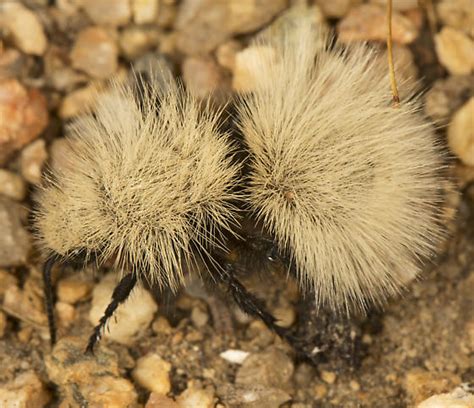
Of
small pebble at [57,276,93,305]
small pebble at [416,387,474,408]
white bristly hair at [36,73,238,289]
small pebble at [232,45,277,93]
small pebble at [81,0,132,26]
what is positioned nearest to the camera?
small pebble at [416,387,474,408]

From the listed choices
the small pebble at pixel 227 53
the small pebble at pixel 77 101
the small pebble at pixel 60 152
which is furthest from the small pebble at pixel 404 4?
the small pebble at pixel 60 152

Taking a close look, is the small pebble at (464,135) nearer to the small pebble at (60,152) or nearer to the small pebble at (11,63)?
the small pebble at (60,152)

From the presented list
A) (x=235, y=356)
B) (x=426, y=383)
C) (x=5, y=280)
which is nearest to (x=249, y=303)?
A: (x=235, y=356)

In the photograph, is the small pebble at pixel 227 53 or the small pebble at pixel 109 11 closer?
the small pebble at pixel 227 53

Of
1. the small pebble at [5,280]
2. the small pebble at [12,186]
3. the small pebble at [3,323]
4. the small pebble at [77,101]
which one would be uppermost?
the small pebble at [77,101]

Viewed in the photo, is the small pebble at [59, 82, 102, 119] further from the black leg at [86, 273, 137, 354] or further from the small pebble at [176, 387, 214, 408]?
the small pebble at [176, 387, 214, 408]

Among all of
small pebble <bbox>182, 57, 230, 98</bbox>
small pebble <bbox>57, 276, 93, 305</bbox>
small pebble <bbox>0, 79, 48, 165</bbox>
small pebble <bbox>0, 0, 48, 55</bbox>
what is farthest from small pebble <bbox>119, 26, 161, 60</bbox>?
small pebble <bbox>57, 276, 93, 305</bbox>

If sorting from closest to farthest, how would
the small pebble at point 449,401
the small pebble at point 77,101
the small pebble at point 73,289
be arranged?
the small pebble at point 449,401 → the small pebble at point 73,289 → the small pebble at point 77,101

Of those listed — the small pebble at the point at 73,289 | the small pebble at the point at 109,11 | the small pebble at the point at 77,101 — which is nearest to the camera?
the small pebble at the point at 73,289
